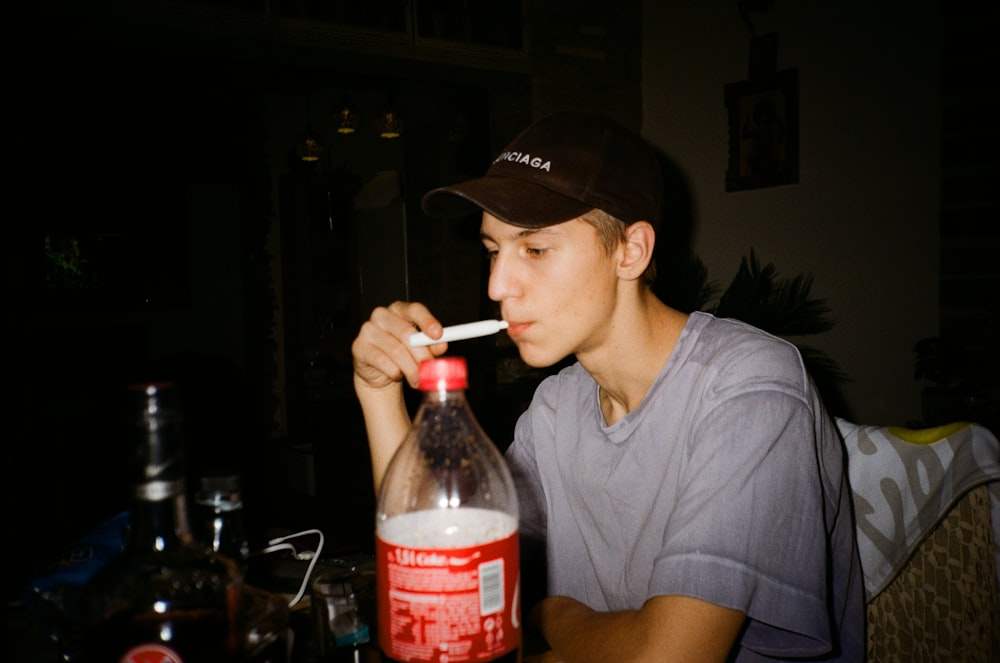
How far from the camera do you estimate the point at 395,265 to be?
273 inches

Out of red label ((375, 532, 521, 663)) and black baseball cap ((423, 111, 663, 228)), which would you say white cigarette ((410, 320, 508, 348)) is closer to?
black baseball cap ((423, 111, 663, 228))

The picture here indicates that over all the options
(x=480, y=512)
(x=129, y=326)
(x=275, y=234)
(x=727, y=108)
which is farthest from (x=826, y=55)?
(x=129, y=326)

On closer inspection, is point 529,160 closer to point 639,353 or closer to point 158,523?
Result: point 639,353

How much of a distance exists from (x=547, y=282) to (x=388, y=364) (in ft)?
1.04

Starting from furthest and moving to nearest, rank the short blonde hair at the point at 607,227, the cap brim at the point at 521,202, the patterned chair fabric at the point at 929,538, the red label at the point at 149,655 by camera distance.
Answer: the short blonde hair at the point at 607,227
the cap brim at the point at 521,202
the patterned chair fabric at the point at 929,538
the red label at the point at 149,655

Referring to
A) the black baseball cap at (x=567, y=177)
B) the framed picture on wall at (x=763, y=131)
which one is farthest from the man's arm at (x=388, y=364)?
the framed picture on wall at (x=763, y=131)

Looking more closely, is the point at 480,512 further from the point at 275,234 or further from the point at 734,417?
the point at 275,234

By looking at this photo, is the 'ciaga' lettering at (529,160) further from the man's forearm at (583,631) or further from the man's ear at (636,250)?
the man's forearm at (583,631)

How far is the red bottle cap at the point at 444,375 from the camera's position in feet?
2.40

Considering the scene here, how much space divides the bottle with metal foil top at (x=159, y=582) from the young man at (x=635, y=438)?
1.75 feet

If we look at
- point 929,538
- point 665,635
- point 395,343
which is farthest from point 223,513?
point 929,538

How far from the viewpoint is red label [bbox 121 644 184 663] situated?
24.7 inches

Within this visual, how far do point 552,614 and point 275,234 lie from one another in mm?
6981

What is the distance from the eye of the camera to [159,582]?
0.68 metres
